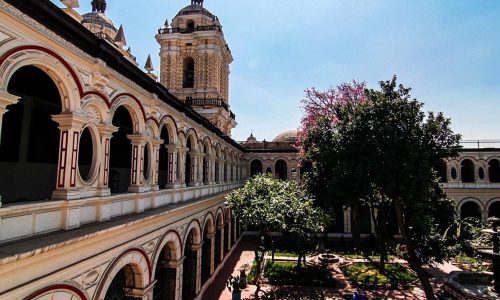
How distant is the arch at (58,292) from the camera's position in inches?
195

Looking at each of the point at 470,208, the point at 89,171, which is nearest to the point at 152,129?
the point at 89,171

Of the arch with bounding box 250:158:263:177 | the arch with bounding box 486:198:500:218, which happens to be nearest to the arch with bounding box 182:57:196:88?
the arch with bounding box 250:158:263:177

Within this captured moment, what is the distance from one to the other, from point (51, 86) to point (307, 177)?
14.2 m

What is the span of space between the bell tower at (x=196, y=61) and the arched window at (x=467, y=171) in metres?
22.8

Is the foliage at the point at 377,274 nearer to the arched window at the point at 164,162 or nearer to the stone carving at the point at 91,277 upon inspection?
the arched window at the point at 164,162

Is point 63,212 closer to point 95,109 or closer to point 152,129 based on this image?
point 95,109

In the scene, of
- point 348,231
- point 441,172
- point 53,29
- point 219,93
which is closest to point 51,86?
point 53,29

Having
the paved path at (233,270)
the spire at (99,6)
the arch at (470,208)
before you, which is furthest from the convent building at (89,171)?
the spire at (99,6)

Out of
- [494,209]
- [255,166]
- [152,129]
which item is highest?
[152,129]

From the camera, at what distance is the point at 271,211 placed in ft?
45.8

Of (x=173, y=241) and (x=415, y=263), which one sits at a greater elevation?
(x=173, y=241)

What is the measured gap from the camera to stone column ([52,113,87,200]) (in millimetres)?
6090

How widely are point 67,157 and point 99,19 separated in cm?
3010

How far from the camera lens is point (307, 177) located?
18844mm
